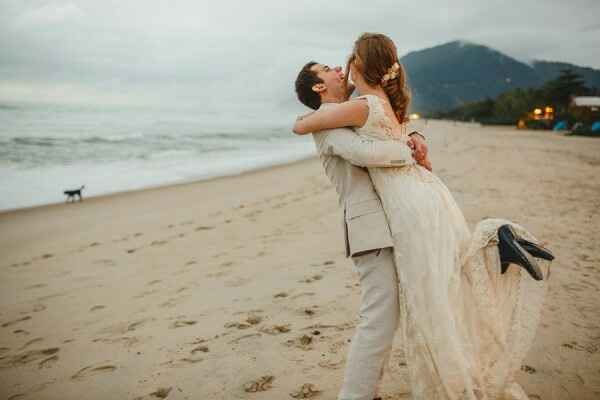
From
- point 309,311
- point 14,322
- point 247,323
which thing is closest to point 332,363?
point 309,311

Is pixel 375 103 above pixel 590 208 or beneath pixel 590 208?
above

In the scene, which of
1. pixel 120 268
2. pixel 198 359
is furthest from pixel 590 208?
pixel 120 268

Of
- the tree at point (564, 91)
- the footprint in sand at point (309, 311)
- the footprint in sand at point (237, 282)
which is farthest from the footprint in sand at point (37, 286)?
the tree at point (564, 91)

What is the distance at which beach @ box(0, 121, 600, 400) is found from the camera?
2.82 metres

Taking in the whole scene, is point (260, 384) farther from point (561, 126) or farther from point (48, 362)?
point (561, 126)

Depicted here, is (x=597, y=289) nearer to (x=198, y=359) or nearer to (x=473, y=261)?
(x=473, y=261)

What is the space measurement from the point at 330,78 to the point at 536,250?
4.45ft

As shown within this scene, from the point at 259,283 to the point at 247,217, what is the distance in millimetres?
3480

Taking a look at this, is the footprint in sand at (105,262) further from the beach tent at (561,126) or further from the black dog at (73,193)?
the beach tent at (561,126)

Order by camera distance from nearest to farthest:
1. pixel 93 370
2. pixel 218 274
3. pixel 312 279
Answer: pixel 93 370 → pixel 312 279 → pixel 218 274

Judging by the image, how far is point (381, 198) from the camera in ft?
6.46

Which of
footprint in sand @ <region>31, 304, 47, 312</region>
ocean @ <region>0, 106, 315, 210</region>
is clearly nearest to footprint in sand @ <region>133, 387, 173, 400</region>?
footprint in sand @ <region>31, 304, 47, 312</region>

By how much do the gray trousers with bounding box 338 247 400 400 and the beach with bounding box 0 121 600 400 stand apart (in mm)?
654

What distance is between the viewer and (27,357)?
11.2 ft
